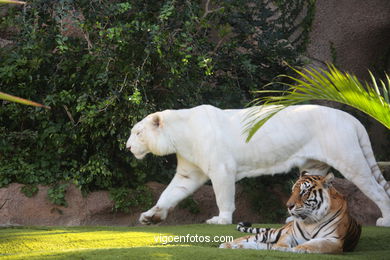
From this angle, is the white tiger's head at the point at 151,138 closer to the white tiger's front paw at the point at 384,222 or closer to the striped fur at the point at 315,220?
the white tiger's front paw at the point at 384,222

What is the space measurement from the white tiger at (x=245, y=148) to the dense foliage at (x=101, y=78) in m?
1.09

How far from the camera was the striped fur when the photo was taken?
4.81 metres

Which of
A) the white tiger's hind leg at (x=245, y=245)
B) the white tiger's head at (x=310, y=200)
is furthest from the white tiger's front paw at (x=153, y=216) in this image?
the white tiger's head at (x=310, y=200)

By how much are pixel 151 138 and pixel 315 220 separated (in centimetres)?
307

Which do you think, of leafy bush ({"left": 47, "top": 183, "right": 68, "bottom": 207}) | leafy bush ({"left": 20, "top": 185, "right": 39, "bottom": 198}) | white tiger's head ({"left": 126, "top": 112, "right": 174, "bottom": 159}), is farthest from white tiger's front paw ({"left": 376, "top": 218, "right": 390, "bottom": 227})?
leafy bush ({"left": 20, "top": 185, "right": 39, "bottom": 198})

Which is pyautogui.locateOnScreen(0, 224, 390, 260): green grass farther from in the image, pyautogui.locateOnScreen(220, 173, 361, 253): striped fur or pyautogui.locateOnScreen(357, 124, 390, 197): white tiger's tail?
pyautogui.locateOnScreen(357, 124, 390, 197): white tiger's tail

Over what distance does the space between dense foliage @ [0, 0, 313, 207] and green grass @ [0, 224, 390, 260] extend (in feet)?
8.58

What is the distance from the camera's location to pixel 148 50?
8.38 meters

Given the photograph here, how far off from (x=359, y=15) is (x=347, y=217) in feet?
23.4

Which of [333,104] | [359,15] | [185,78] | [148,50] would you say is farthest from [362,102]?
[359,15]

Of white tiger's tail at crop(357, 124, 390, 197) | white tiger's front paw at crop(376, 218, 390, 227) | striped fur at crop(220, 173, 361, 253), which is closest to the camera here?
striped fur at crop(220, 173, 361, 253)

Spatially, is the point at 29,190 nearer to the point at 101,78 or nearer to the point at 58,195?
the point at 58,195

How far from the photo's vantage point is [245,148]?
7348 mm

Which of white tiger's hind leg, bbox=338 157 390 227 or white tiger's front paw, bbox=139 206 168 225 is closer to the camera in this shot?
white tiger's hind leg, bbox=338 157 390 227
